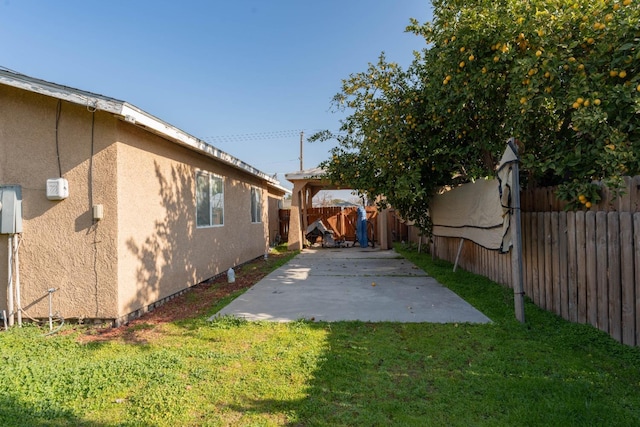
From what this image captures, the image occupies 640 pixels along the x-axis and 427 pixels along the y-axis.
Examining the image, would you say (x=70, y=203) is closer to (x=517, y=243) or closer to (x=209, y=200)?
(x=209, y=200)

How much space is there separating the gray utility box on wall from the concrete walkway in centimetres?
303

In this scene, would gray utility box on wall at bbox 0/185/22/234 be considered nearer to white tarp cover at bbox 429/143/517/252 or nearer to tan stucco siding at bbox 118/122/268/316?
tan stucco siding at bbox 118/122/268/316

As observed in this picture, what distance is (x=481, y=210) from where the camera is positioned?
241 inches

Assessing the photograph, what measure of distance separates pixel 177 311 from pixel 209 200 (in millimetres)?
3029

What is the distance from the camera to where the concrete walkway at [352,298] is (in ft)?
15.8

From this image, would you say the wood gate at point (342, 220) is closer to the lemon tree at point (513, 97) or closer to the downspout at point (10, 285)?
the lemon tree at point (513, 97)

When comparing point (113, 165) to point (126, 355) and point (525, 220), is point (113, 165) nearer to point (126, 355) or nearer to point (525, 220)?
point (126, 355)

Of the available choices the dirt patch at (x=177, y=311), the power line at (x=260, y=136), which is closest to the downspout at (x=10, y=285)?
the dirt patch at (x=177, y=311)

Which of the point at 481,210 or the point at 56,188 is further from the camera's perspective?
the point at 481,210

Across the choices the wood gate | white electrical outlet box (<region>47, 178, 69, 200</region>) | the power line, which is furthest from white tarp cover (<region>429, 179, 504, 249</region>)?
the power line

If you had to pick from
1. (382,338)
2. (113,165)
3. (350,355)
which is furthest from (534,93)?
(113,165)

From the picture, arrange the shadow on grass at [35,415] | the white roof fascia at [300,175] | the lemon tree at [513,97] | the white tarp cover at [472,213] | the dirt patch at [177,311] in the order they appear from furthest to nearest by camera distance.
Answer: the white roof fascia at [300,175] → the white tarp cover at [472,213] → the dirt patch at [177,311] → the lemon tree at [513,97] → the shadow on grass at [35,415]

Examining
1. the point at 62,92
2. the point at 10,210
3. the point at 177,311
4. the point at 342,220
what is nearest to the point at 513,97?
the point at 177,311

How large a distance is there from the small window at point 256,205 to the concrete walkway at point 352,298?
9.64 feet
